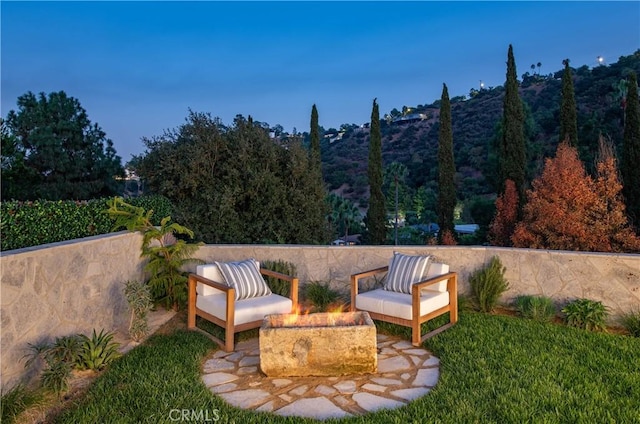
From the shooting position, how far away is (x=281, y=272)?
6.30 metres

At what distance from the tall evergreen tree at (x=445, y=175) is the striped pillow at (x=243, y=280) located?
14.3m

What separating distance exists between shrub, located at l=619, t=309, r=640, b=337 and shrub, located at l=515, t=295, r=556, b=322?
739mm

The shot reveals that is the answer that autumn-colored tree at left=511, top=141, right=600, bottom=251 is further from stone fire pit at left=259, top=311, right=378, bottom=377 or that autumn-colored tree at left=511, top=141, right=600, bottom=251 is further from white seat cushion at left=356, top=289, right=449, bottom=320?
stone fire pit at left=259, top=311, right=378, bottom=377

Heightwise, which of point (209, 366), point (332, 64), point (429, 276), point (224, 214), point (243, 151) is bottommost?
point (209, 366)

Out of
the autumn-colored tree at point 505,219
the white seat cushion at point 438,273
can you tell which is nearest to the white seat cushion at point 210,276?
the white seat cushion at point 438,273

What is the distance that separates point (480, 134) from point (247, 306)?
29.4 metres

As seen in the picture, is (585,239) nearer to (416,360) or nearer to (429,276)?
(429,276)

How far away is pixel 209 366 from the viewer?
4039 mm

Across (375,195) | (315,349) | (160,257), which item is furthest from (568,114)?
(315,349)

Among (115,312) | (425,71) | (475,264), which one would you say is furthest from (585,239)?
(425,71)

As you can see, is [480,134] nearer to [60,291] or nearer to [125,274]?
[125,274]

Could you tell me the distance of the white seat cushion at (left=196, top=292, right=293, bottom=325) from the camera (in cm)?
451

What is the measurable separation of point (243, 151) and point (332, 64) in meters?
13.2

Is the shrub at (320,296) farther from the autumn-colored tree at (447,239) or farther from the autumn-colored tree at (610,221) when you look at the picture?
the autumn-colored tree at (447,239)
